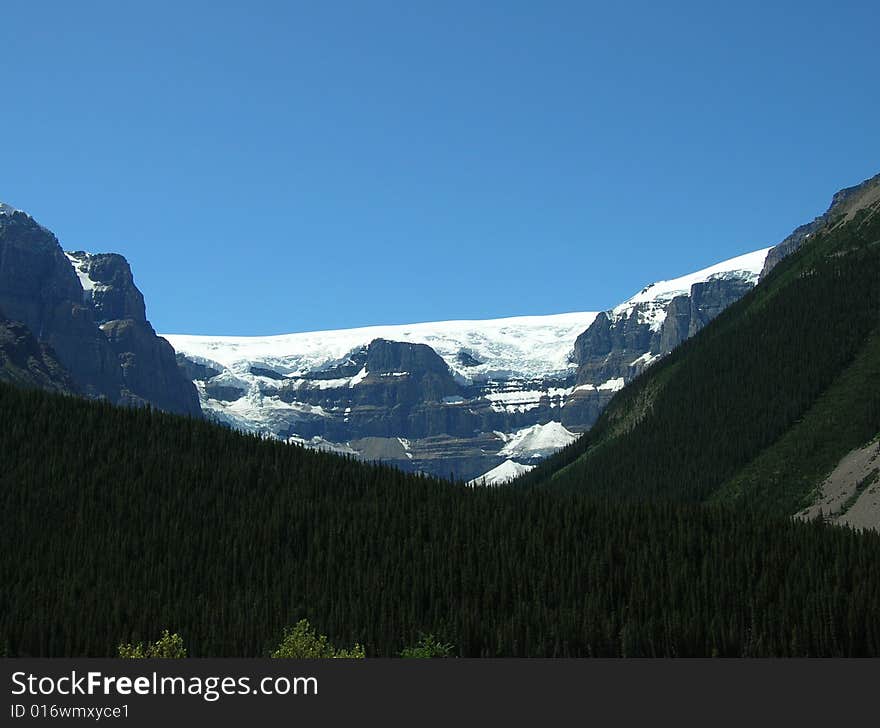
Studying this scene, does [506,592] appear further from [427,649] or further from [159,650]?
[159,650]

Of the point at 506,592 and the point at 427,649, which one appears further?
the point at 506,592

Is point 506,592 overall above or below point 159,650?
above

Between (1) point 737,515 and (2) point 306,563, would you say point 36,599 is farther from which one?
(1) point 737,515

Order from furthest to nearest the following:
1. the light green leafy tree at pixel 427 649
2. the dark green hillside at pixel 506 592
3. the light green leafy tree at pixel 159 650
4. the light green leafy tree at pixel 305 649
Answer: the dark green hillside at pixel 506 592, the light green leafy tree at pixel 427 649, the light green leafy tree at pixel 159 650, the light green leafy tree at pixel 305 649

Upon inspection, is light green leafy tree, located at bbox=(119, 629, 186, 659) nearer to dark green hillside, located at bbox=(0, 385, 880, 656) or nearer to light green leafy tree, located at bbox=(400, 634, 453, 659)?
dark green hillside, located at bbox=(0, 385, 880, 656)

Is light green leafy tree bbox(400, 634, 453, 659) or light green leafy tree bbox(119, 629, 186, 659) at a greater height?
light green leafy tree bbox(119, 629, 186, 659)

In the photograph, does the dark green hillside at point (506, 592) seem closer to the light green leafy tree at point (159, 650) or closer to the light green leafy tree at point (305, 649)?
the light green leafy tree at point (159, 650)

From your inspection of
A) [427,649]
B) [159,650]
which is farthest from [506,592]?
[159,650]

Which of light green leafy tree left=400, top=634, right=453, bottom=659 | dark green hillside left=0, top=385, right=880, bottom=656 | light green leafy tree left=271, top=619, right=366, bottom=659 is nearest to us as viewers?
light green leafy tree left=271, top=619, right=366, bottom=659

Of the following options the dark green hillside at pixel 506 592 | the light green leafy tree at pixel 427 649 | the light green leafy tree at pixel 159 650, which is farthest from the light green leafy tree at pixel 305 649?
the light green leafy tree at pixel 159 650

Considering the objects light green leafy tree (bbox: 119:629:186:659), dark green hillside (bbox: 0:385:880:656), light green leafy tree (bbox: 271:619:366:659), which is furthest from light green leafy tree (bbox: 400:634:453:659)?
light green leafy tree (bbox: 119:629:186:659)

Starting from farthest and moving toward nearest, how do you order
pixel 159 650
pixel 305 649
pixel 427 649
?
pixel 427 649, pixel 159 650, pixel 305 649

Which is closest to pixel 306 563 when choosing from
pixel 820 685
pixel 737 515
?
pixel 737 515

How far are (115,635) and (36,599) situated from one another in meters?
20.0
